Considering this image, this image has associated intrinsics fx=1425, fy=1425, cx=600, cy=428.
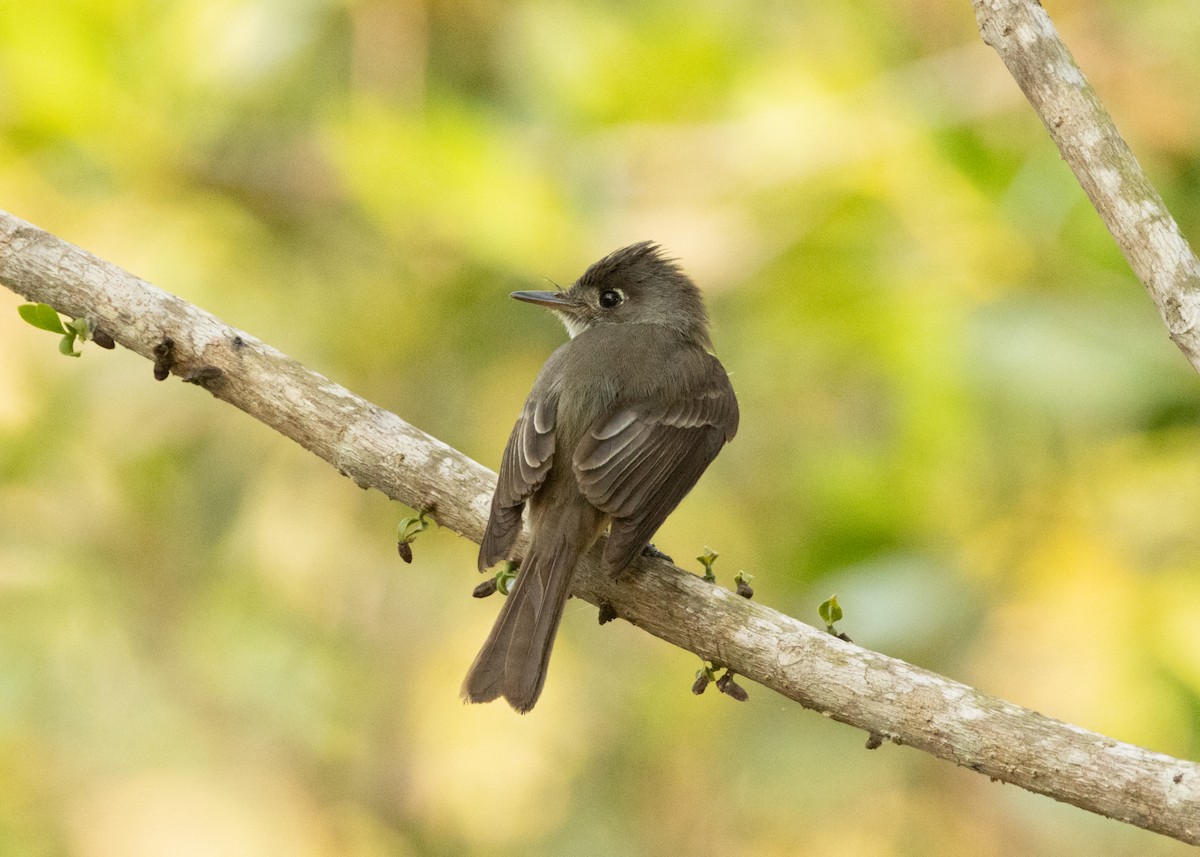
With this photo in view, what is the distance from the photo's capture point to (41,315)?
A: 10.2 feet

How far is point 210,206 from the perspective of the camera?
17.5 feet

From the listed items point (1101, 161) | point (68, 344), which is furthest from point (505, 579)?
point (1101, 161)

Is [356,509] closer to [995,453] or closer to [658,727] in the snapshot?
[658,727]

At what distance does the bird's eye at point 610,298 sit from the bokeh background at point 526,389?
0.32 m

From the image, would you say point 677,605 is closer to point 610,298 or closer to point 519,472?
point 519,472

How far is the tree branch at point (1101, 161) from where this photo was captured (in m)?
2.57

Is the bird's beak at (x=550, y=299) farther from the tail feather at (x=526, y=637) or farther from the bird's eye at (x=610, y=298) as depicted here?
the tail feather at (x=526, y=637)

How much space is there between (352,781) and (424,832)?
13.3 inches

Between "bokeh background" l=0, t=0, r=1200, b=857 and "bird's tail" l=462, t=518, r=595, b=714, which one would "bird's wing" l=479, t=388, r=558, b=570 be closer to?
"bird's tail" l=462, t=518, r=595, b=714

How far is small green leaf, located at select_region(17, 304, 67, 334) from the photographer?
3.07m

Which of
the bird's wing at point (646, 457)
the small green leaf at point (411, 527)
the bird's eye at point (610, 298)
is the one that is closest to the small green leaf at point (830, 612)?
the bird's wing at point (646, 457)

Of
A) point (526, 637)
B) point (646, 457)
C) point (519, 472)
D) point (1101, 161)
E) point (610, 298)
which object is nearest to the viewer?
point (1101, 161)

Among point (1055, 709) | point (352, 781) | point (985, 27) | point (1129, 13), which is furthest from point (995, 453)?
point (352, 781)

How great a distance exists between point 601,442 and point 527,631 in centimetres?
60
